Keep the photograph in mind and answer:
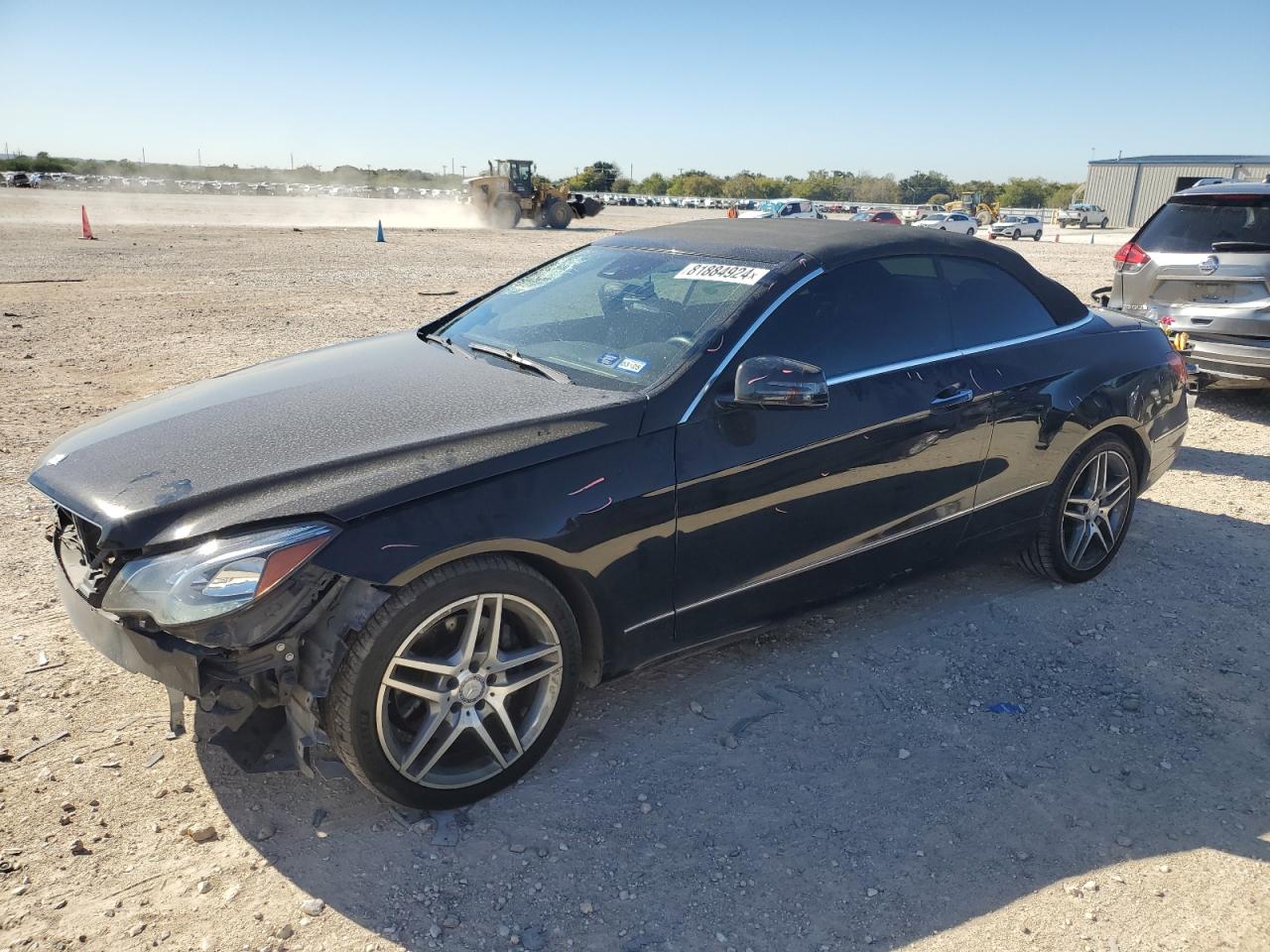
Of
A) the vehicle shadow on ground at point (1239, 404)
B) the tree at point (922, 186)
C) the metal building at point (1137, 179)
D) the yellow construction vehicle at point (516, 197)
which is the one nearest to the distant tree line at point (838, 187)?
the tree at point (922, 186)

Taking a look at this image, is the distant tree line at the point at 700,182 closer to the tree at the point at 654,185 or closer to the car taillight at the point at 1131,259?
the tree at the point at 654,185

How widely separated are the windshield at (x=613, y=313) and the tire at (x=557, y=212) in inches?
1186

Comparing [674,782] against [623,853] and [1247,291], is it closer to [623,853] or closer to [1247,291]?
[623,853]

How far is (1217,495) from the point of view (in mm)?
5863

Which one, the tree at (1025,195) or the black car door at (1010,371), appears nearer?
the black car door at (1010,371)

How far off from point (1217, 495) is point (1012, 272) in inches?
108

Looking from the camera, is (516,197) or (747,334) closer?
(747,334)

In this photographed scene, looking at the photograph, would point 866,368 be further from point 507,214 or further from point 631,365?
point 507,214

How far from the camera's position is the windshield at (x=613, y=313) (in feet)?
10.8

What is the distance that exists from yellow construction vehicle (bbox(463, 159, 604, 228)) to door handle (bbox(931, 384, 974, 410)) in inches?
1204

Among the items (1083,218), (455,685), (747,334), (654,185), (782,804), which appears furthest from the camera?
(654,185)

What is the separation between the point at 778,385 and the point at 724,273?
2.40ft

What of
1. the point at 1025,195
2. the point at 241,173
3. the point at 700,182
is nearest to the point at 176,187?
the point at 241,173

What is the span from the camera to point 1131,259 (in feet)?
24.9
